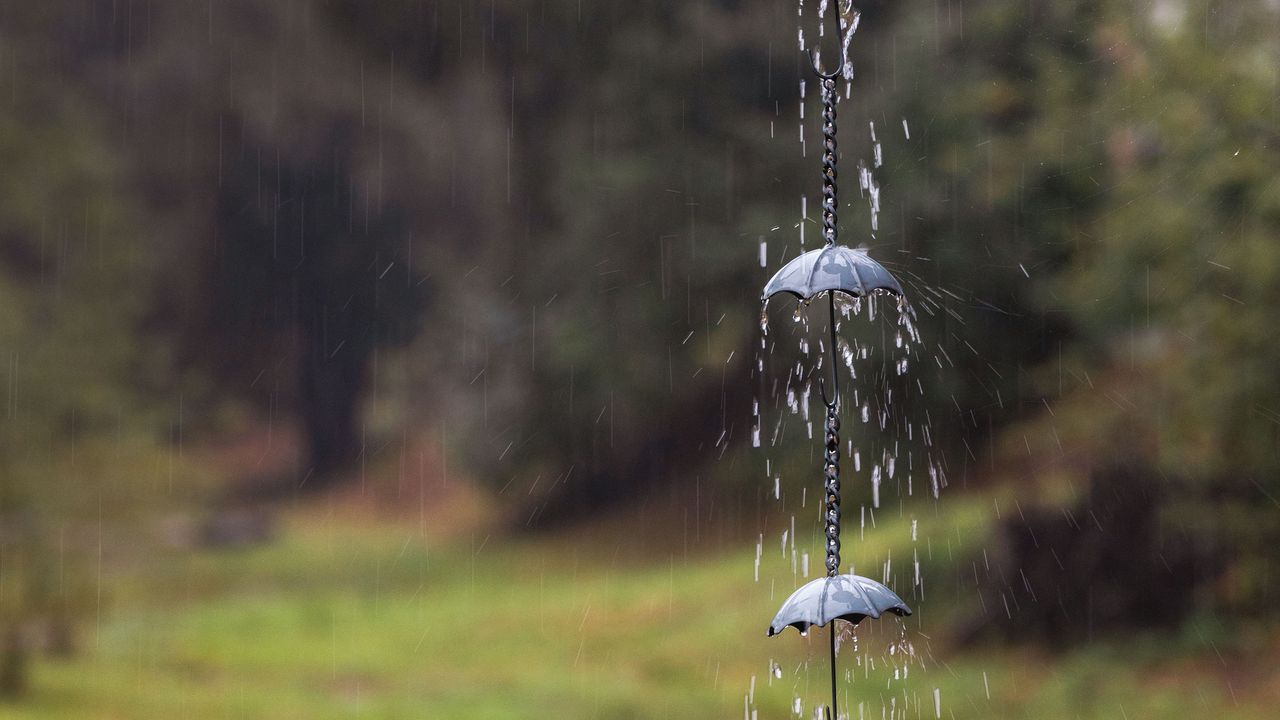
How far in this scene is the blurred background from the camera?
954cm

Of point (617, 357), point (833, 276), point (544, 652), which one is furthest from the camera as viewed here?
point (617, 357)

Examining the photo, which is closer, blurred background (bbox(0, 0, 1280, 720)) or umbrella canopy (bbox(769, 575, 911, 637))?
umbrella canopy (bbox(769, 575, 911, 637))

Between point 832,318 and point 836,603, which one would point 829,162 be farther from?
point 836,603

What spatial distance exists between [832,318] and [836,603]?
0.55 meters

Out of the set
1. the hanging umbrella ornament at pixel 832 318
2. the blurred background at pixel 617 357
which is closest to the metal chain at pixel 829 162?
the hanging umbrella ornament at pixel 832 318

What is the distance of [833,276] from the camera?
246cm

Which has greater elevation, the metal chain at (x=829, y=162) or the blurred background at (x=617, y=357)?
the blurred background at (x=617, y=357)

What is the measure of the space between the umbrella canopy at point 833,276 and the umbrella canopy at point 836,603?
559 millimetres

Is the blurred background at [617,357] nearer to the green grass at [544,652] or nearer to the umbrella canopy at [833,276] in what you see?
the green grass at [544,652]

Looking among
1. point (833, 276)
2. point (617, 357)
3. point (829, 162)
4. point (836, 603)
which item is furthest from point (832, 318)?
point (617, 357)

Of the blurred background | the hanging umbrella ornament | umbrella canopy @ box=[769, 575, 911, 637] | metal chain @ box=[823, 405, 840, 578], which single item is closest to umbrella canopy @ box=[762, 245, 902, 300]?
the hanging umbrella ornament

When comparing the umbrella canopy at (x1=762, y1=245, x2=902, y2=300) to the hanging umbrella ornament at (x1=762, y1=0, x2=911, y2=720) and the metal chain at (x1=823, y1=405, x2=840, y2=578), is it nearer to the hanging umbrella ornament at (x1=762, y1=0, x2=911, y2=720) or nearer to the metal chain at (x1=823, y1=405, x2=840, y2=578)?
the hanging umbrella ornament at (x1=762, y1=0, x2=911, y2=720)

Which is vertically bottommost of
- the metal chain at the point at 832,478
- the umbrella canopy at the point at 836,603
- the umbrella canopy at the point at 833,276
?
the umbrella canopy at the point at 836,603

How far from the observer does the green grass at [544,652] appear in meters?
9.58
